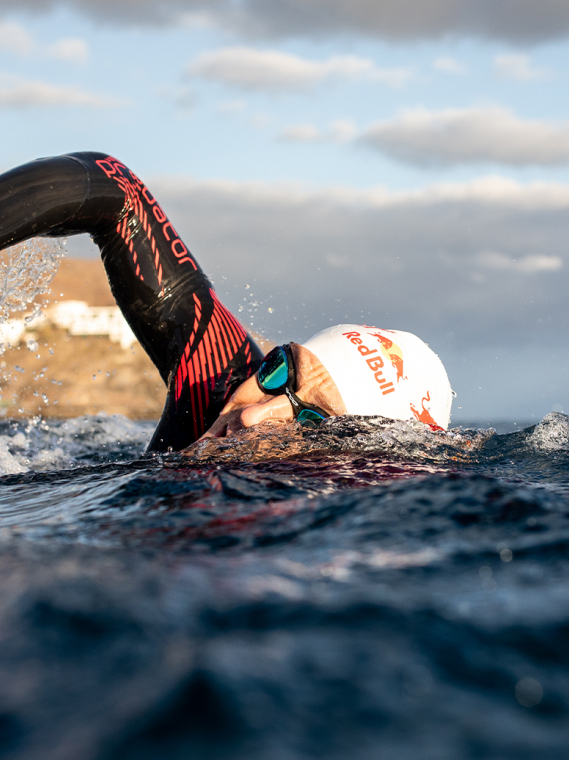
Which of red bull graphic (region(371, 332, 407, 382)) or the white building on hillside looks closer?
red bull graphic (region(371, 332, 407, 382))

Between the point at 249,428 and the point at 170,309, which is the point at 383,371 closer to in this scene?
the point at 249,428

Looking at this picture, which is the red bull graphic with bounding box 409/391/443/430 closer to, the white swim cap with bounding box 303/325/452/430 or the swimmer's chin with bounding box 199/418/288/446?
the white swim cap with bounding box 303/325/452/430

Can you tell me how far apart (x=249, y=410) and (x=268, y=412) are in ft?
0.34

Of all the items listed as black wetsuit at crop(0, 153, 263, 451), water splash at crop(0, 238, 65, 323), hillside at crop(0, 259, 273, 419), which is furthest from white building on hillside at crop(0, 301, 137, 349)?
black wetsuit at crop(0, 153, 263, 451)

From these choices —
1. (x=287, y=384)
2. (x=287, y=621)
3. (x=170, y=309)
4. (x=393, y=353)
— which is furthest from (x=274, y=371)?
(x=287, y=621)

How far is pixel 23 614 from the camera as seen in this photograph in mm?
1011

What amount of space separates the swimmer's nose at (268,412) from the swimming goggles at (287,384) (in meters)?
0.03

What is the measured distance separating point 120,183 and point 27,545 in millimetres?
2493

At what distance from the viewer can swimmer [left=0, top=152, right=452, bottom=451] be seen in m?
2.95

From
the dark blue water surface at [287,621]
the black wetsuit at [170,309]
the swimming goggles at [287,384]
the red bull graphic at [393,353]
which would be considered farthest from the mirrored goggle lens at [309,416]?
the dark blue water surface at [287,621]

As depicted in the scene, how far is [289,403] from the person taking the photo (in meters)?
3.07

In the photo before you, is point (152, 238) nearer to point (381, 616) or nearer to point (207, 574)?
point (207, 574)

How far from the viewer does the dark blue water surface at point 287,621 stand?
0.70m

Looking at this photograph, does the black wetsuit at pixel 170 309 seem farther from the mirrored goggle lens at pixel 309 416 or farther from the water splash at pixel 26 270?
the mirrored goggle lens at pixel 309 416
